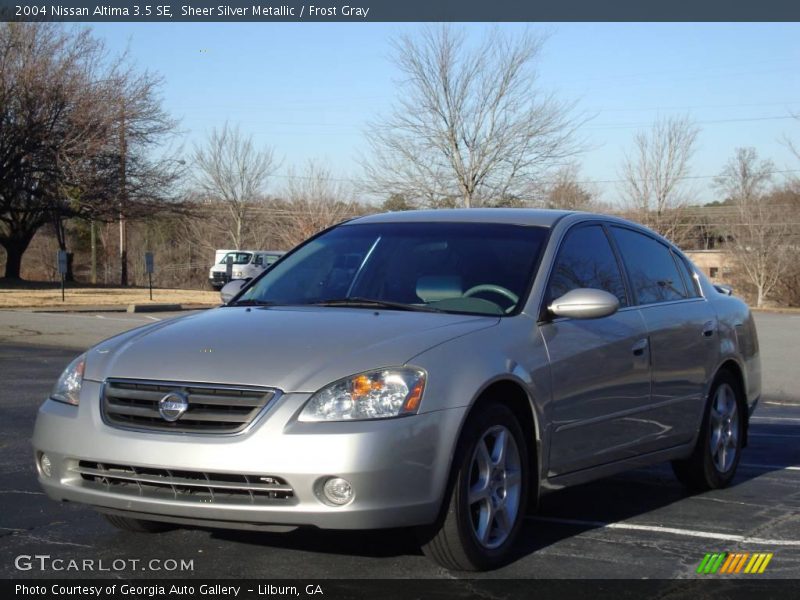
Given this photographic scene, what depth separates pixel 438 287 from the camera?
18.4 ft

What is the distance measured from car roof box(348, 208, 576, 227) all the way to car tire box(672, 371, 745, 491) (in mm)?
1699

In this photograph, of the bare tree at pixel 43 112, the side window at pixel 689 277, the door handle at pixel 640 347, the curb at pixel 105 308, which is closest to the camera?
the door handle at pixel 640 347

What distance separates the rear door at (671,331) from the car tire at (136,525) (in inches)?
104

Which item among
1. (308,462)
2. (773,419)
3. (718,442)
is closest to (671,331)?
(718,442)

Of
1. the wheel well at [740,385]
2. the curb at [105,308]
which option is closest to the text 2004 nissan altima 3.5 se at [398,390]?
the wheel well at [740,385]

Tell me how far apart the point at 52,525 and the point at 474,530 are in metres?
2.23

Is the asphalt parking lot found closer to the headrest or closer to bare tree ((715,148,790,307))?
the headrest

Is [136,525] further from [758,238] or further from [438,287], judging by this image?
[758,238]

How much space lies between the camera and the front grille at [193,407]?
14.3 feet

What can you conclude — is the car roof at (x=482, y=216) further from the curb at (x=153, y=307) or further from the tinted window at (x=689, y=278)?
the curb at (x=153, y=307)

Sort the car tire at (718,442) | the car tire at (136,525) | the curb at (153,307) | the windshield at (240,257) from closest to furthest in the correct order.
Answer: the car tire at (136,525) → the car tire at (718,442) → the curb at (153,307) → the windshield at (240,257)

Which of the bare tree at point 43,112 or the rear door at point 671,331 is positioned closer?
the rear door at point 671,331

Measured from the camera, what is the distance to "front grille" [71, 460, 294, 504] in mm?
4324

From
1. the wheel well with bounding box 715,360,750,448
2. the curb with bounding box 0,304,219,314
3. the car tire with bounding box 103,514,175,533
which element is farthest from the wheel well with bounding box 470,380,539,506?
the curb with bounding box 0,304,219,314
